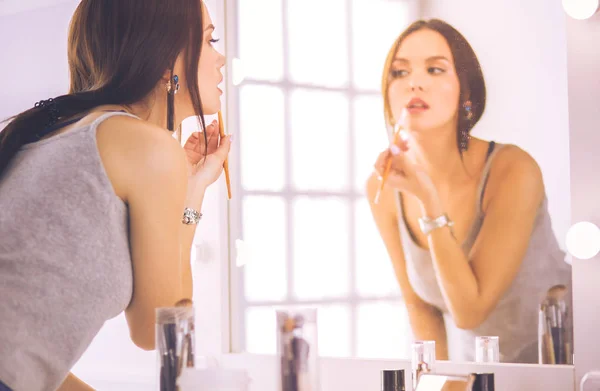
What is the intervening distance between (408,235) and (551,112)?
31 centimetres

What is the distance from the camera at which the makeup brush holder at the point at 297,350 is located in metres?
0.71

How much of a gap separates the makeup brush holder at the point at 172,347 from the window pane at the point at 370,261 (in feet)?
2.00

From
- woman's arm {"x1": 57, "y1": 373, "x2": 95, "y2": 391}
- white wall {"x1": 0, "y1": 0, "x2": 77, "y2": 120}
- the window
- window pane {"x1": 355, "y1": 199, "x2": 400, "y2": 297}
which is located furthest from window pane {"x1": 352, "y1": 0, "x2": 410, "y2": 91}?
white wall {"x1": 0, "y1": 0, "x2": 77, "y2": 120}

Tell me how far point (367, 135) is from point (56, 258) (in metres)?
0.66

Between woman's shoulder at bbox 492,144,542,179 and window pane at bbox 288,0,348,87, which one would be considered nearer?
woman's shoulder at bbox 492,144,542,179

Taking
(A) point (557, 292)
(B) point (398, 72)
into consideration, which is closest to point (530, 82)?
(B) point (398, 72)

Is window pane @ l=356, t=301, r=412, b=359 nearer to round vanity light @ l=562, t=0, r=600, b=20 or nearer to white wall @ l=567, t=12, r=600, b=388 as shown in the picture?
white wall @ l=567, t=12, r=600, b=388

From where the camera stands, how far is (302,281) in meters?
Result: 1.39

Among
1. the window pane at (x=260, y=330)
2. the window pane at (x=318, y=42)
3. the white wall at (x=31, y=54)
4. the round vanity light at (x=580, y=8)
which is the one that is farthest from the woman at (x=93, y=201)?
the white wall at (x=31, y=54)

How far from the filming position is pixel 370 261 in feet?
4.32

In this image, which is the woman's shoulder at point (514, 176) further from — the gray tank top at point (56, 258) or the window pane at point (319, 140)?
the gray tank top at point (56, 258)

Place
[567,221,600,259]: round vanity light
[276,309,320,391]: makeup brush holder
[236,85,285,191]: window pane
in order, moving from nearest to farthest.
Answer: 1. [276,309,320,391]: makeup brush holder
2. [567,221,600,259]: round vanity light
3. [236,85,285,191]: window pane

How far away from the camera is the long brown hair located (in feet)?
3.16

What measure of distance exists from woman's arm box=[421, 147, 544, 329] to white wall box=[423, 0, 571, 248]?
0.09 ft
